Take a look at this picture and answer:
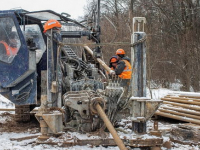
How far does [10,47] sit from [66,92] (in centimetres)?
164

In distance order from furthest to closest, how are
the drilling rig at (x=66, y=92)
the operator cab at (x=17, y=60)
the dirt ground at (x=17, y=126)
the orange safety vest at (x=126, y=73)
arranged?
the orange safety vest at (x=126, y=73)
the dirt ground at (x=17, y=126)
the operator cab at (x=17, y=60)
the drilling rig at (x=66, y=92)

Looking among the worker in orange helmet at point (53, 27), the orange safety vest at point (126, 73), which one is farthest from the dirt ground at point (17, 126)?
the orange safety vest at point (126, 73)

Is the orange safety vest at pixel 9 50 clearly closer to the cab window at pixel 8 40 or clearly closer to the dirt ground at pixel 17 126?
the cab window at pixel 8 40

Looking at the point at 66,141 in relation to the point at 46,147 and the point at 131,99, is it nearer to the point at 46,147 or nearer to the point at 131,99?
the point at 46,147

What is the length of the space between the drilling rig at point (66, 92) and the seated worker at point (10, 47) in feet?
0.11

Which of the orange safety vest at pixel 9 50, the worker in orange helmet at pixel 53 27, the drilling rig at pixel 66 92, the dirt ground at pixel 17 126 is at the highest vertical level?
the worker in orange helmet at pixel 53 27

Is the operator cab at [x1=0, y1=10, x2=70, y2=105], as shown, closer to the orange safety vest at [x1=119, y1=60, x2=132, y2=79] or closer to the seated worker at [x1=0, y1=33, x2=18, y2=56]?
the seated worker at [x1=0, y1=33, x2=18, y2=56]

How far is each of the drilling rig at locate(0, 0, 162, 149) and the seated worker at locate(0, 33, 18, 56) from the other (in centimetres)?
3

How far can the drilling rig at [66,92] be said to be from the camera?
14.6 feet

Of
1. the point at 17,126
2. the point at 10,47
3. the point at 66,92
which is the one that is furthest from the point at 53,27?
the point at 17,126

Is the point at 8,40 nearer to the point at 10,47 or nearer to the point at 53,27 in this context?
the point at 10,47

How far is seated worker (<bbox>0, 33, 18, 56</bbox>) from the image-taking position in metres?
5.98

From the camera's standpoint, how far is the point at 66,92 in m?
5.53

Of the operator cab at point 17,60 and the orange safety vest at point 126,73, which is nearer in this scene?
the operator cab at point 17,60
